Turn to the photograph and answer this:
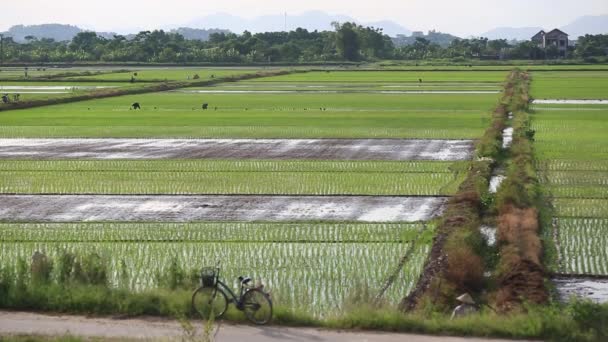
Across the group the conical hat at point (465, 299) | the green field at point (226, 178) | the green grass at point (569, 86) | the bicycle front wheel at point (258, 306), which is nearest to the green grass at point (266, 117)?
the green grass at point (569, 86)

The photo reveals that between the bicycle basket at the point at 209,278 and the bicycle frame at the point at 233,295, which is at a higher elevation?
the bicycle basket at the point at 209,278

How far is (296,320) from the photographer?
8.88m

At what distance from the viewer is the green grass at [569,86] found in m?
39.8

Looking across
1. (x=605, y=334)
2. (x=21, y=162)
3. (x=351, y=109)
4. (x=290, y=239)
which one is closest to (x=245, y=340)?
(x=605, y=334)

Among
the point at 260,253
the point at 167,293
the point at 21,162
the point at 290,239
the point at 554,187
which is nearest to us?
the point at 167,293

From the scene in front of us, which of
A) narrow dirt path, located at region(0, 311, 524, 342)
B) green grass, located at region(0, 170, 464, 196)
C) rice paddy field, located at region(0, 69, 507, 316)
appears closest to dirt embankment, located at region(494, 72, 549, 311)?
rice paddy field, located at region(0, 69, 507, 316)

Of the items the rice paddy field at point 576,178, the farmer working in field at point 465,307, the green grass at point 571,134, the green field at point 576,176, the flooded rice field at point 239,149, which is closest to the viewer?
the farmer working in field at point 465,307

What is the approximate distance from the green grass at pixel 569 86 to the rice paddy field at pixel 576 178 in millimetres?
4695

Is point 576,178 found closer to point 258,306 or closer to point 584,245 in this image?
point 584,245

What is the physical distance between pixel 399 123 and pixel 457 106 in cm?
642

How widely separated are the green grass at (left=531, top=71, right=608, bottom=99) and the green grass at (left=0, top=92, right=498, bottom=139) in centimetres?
306

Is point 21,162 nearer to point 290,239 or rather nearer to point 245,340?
point 290,239

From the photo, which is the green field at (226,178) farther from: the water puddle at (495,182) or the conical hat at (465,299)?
the conical hat at (465,299)

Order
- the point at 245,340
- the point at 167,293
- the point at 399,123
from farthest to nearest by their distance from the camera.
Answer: the point at 399,123, the point at 167,293, the point at 245,340
